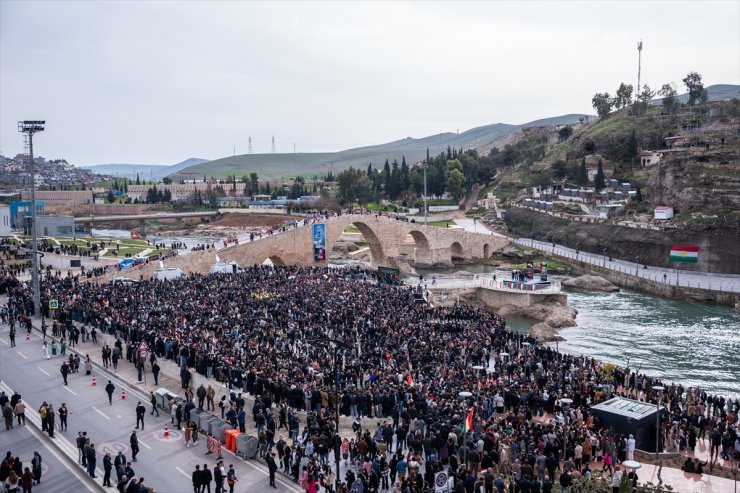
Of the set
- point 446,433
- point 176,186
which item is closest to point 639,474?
point 446,433

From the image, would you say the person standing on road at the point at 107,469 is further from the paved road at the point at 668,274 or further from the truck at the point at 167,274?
the paved road at the point at 668,274

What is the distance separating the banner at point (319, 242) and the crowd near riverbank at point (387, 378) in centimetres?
1232

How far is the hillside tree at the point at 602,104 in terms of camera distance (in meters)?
111

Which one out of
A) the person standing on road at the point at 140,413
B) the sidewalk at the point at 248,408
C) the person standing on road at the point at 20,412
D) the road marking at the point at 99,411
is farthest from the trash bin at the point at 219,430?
the person standing on road at the point at 20,412

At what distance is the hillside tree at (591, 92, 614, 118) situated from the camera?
111375mm

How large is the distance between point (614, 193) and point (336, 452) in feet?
219

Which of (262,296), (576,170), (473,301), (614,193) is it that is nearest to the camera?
(262,296)

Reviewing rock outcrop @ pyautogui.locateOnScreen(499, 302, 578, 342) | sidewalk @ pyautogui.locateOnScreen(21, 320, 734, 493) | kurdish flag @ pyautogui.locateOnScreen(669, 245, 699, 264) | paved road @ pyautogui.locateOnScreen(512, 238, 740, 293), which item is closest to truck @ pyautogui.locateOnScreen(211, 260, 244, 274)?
sidewalk @ pyautogui.locateOnScreen(21, 320, 734, 493)

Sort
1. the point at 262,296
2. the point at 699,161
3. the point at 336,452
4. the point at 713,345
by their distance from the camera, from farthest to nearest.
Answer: the point at 699,161 → the point at 713,345 → the point at 262,296 → the point at 336,452

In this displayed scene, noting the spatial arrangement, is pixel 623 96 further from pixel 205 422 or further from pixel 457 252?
pixel 205 422

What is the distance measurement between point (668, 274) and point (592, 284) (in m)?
6.56

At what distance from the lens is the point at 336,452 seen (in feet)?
54.3

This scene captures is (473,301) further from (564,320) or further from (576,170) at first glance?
(576,170)

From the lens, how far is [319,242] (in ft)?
167
